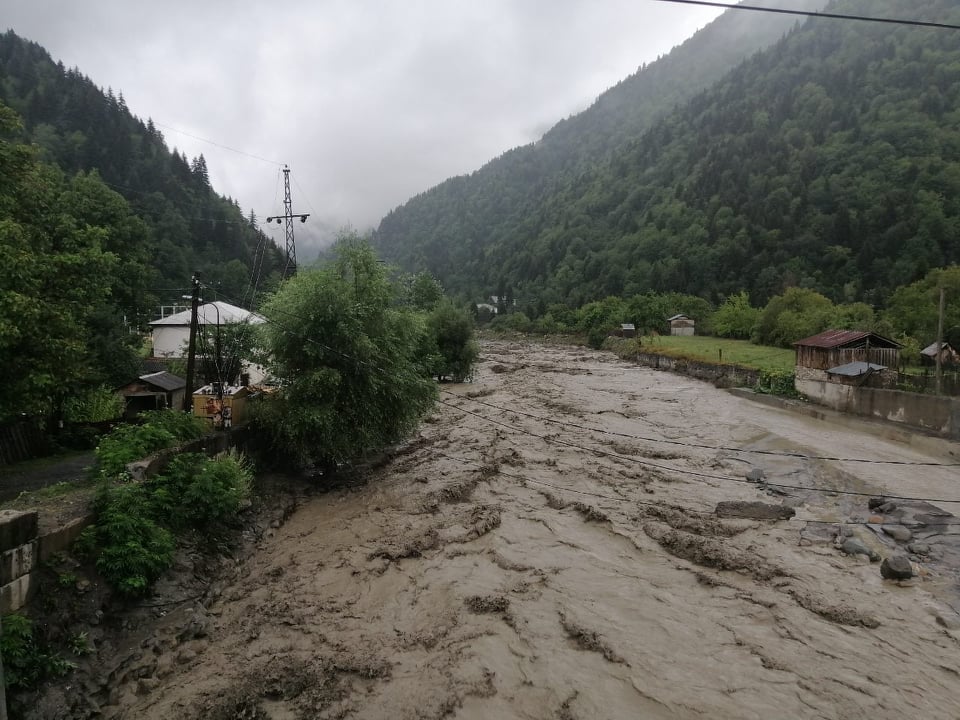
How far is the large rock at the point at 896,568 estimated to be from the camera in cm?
1232

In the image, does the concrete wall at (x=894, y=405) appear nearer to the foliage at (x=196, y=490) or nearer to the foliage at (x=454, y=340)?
the foliage at (x=454, y=340)

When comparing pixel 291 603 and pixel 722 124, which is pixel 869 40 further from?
pixel 291 603

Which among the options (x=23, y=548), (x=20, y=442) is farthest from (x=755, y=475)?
(x=20, y=442)

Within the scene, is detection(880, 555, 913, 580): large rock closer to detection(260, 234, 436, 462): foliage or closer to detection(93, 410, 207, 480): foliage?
detection(260, 234, 436, 462): foliage

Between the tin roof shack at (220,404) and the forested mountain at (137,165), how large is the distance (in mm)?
47277

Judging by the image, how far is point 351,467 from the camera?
69.8ft

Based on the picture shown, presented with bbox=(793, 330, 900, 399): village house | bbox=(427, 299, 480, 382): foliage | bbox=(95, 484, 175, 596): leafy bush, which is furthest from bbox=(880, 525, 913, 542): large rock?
bbox=(427, 299, 480, 382): foliage

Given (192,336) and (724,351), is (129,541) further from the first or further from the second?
(724,351)

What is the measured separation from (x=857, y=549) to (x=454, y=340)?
34075 mm

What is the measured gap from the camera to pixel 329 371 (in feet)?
59.2

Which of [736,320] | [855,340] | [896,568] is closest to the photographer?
[896,568]

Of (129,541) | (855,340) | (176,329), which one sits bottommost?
(129,541)

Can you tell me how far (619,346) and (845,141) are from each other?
77.7 m

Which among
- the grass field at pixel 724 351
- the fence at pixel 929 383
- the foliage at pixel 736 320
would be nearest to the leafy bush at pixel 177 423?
the fence at pixel 929 383
